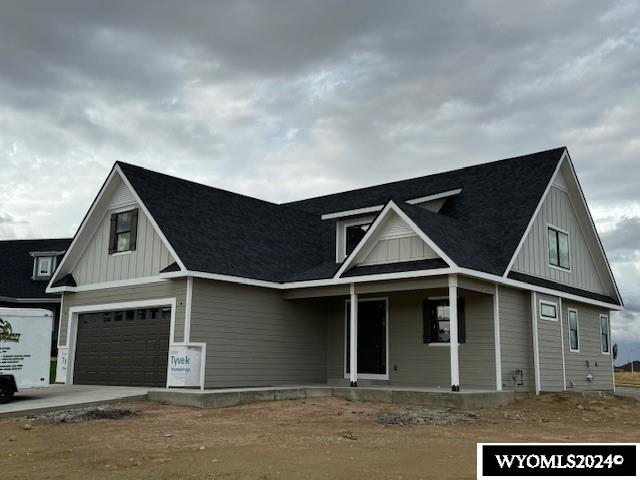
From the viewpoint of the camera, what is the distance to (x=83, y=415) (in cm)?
1297

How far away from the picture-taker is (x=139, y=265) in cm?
1823

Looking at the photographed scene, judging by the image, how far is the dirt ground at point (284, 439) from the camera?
25.7 ft

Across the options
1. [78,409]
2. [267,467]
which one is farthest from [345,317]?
[267,467]

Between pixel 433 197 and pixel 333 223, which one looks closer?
pixel 433 197

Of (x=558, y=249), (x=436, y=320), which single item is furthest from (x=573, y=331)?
(x=436, y=320)

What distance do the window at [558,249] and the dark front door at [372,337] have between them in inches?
202

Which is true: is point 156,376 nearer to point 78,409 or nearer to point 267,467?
point 78,409

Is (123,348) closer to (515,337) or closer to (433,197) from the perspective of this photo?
Answer: (433,197)

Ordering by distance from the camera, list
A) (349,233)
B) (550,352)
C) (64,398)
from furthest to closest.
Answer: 1. (349,233)
2. (550,352)
3. (64,398)

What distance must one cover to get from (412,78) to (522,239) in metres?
5.39

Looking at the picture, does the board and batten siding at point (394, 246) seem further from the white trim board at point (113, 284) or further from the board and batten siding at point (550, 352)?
the white trim board at point (113, 284)

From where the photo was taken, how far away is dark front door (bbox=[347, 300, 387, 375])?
18.5 m

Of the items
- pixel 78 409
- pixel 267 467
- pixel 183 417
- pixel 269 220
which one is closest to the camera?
pixel 267 467

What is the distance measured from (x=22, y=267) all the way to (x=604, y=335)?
2609 centimetres
